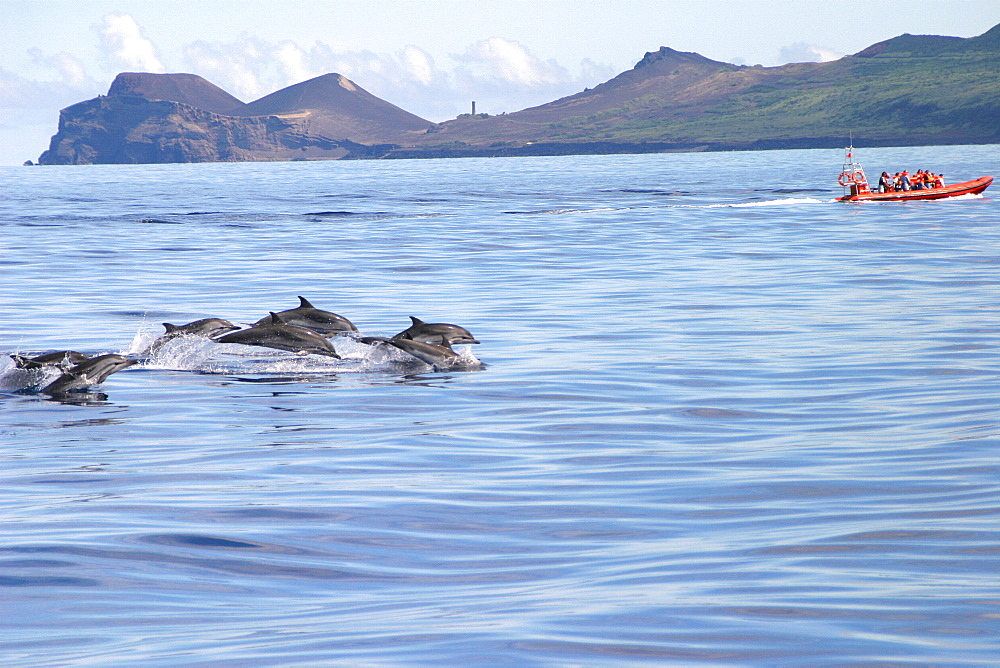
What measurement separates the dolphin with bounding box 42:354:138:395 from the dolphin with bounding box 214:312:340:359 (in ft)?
7.72

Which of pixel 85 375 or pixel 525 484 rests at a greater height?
pixel 85 375

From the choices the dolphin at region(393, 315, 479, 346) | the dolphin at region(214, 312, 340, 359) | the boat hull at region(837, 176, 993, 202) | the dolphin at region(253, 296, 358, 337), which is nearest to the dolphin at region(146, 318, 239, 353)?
the dolphin at region(214, 312, 340, 359)

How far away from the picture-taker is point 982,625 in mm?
6500

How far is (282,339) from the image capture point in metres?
18.0

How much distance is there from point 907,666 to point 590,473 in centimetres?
485

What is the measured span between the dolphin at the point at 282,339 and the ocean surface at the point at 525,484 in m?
0.27

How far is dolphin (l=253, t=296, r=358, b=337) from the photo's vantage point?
18.9 metres

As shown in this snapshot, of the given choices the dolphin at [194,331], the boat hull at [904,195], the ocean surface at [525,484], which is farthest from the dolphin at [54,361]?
the boat hull at [904,195]

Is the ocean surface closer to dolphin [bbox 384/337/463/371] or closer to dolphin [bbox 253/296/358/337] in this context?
dolphin [bbox 384/337/463/371]

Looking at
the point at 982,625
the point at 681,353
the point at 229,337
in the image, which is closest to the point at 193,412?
the point at 229,337

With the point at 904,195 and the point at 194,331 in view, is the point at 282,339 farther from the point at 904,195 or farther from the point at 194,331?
the point at 904,195

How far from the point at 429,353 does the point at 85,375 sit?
4.51 meters

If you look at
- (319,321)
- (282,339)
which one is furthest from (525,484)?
(319,321)

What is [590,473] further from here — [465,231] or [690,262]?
[465,231]
